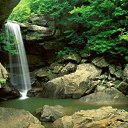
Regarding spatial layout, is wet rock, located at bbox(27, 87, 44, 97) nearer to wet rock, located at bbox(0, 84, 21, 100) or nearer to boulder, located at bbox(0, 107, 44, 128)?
wet rock, located at bbox(0, 84, 21, 100)

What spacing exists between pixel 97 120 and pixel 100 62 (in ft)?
28.5

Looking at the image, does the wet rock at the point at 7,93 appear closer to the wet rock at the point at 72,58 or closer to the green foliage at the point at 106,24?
the wet rock at the point at 72,58

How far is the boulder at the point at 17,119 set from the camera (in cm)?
948

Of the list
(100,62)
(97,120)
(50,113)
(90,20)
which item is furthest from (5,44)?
(97,120)

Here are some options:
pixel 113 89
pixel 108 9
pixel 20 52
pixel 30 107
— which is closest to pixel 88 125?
pixel 30 107

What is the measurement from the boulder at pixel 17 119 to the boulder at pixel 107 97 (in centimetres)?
503

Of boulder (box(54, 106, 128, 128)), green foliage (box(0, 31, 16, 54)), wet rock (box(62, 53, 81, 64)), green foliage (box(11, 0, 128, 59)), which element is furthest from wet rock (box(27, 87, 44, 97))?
boulder (box(54, 106, 128, 128))

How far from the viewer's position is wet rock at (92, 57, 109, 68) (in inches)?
685

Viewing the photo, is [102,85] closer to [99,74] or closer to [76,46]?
[99,74]

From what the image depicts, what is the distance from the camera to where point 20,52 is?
1991 cm

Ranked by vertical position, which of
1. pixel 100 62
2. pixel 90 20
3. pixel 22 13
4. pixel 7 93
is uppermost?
pixel 22 13

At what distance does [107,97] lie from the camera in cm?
1456

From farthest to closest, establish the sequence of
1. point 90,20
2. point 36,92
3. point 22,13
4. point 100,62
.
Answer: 1. point 22,13
2. point 90,20
3. point 100,62
4. point 36,92

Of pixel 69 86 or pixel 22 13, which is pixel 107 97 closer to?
pixel 69 86
